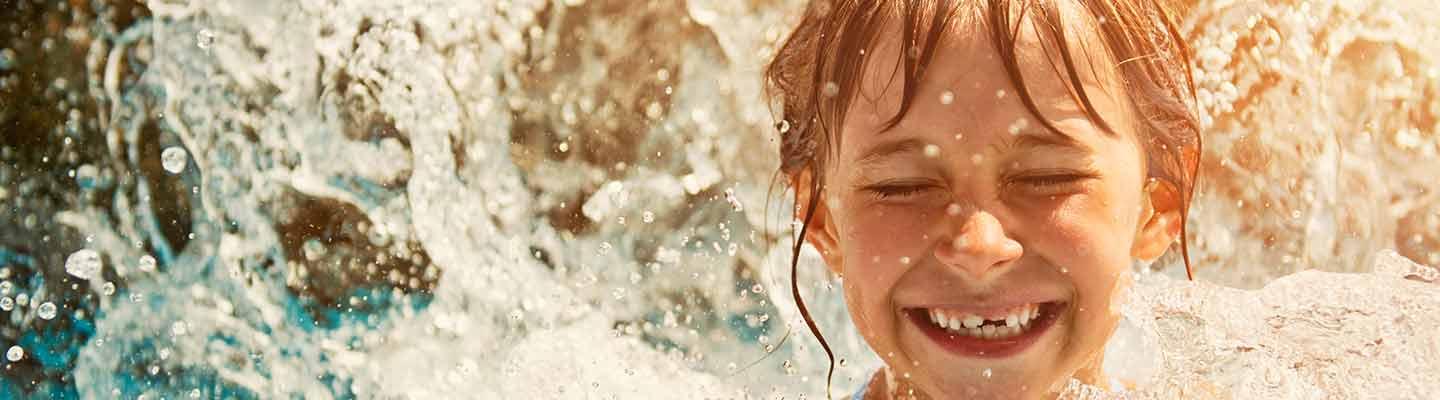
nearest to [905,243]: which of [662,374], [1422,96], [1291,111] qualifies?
[662,374]

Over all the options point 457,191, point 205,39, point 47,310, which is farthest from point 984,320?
point 47,310

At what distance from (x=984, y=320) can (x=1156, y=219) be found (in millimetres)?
407

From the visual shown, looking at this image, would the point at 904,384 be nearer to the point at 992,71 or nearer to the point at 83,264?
the point at 992,71

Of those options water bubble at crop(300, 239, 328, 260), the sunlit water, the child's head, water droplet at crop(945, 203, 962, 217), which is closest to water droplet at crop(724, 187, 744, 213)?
the sunlit water

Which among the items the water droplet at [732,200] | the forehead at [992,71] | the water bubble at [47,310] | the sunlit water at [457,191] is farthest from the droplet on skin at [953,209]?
the water bubble at [47,310]

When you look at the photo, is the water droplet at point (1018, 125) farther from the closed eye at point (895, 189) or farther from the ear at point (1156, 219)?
the ear at point (1156, 219)

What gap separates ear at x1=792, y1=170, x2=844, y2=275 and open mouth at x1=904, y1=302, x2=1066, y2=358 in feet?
0.91

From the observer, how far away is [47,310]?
3.95 metres

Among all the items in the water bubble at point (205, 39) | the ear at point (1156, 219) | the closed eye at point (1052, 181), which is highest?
the closed eye at point (1052, 181)

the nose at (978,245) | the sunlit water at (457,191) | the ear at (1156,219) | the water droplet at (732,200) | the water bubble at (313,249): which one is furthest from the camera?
the water bubble at (313,249)

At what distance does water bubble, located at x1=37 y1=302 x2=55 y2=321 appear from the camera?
385 centimetres

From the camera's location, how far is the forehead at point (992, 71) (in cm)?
165

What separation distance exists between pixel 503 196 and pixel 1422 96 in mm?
2421

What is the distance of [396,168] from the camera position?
143 inches
